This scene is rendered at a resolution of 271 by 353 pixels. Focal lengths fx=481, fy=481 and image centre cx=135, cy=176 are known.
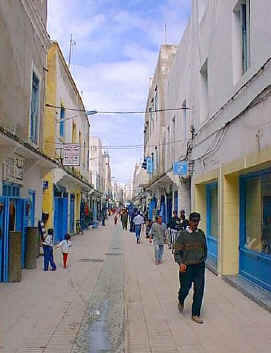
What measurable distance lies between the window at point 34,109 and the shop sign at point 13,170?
8.18 ft

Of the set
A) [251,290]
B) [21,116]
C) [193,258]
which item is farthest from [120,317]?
[21,116]

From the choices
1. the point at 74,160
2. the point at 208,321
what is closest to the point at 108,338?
the point at 208,321

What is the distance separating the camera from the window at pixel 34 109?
15.3m

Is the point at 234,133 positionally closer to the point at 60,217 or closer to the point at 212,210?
the point at 212,210

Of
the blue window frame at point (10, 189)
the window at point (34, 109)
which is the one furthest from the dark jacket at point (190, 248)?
the window at point (34, 109)

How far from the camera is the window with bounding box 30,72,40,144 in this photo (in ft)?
50.1

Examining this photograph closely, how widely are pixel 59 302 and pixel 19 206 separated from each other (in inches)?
164

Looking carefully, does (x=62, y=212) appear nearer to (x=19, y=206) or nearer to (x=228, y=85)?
(x=19, y=206)

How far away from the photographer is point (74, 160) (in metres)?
22.0

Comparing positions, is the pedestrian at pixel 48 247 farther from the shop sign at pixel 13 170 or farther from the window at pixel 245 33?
the window at pixel 245 33

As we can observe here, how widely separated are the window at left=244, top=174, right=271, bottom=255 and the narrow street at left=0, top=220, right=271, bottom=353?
46.0 inches

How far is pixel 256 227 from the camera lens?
1054 cm

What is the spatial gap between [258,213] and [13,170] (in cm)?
597

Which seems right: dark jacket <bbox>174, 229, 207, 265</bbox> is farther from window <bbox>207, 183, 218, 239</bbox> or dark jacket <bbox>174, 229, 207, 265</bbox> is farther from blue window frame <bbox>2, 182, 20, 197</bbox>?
window <bbox>207, 183, 218, 239</bbox>
